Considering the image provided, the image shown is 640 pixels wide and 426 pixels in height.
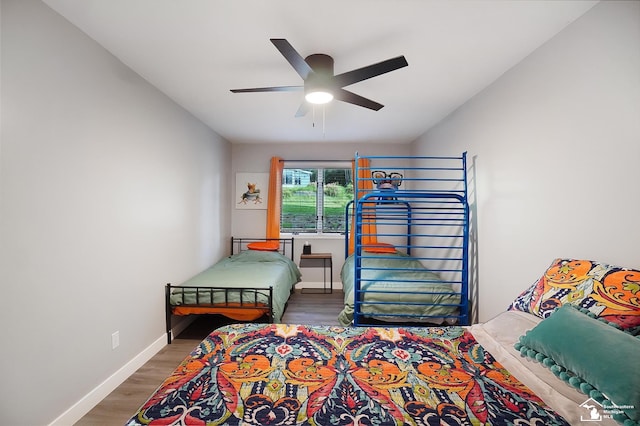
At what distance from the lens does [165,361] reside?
258 centimetres

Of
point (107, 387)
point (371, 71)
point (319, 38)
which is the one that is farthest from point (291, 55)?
point (107, 387)

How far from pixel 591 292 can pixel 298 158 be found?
13.8 feet

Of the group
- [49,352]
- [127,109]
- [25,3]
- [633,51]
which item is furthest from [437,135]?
[49,352]

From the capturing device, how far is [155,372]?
7.88ft

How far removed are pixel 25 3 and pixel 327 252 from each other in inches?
167

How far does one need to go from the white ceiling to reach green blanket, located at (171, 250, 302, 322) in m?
1.97

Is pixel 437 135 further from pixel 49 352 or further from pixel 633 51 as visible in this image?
pixel 49 352

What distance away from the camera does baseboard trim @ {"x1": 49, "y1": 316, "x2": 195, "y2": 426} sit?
1769 millimetres

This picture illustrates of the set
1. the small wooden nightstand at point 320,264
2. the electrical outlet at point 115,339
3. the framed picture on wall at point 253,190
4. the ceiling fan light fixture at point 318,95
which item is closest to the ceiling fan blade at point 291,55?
the ceiling fan light fixture at point 318,95

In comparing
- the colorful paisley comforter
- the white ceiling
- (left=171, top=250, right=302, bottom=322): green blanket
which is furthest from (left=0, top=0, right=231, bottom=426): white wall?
the colorful paisley comforter

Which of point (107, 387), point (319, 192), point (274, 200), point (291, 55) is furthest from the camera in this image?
point (319, 192)

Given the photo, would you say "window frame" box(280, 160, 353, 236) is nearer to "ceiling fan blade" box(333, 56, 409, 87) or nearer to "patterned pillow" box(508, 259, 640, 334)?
"ceiling fan blade" box(333, 56, 409, 87)

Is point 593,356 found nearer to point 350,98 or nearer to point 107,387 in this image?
point 350,98

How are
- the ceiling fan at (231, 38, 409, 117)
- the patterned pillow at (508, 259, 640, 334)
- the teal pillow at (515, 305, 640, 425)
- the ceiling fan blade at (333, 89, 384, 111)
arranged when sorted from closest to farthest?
the teal pillow at (515, 305, 640, 425), the patterned pillow at (508, 259, 640, 334), the ceiling fan at (231, 38, 409, 117), the ceiling fan blade at (333, 89, 384, 111)
